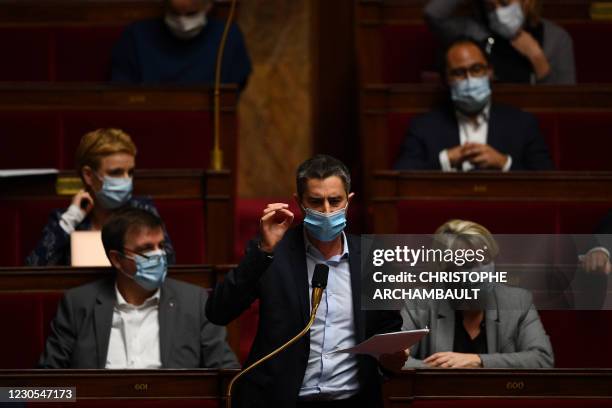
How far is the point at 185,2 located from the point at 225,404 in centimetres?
78

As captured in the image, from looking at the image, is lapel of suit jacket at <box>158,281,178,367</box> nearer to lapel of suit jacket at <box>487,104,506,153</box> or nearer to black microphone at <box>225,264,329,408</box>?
black microphone at <box>225,264,329,408</box>

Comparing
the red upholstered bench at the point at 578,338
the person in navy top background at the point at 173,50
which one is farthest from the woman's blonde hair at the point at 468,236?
the person in navy top background at the point at 173,50

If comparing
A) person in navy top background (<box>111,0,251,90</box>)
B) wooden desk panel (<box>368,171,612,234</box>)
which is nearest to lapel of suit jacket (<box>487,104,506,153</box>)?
wooden desk panel (<box>368,171,612,234</box>)

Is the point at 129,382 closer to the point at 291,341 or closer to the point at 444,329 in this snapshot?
the point at 291,341

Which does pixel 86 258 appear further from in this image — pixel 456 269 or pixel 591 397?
pixel 591 397

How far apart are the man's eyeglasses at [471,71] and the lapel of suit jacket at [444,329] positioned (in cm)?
49

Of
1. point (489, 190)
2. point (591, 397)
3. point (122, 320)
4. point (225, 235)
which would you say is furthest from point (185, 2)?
point (591, 397)

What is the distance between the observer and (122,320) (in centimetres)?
123

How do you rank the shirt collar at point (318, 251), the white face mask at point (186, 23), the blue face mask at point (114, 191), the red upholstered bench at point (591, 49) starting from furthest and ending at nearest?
1. the red upholstered bench at point (591, 49)
2. the white face mask at point (186, 23)
3. the blue face mask at point (114, 191)
4. the shirt collar at point (318, 251)

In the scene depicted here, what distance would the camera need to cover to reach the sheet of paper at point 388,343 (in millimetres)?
910

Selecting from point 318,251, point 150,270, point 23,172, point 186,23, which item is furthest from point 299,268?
point 186,23

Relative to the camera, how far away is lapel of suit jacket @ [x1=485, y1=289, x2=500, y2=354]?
1.17 meters

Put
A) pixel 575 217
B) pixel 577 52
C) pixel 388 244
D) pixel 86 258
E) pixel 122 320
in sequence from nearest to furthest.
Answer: pixel 388 244 < pixel 122 320 < pixel 86 258 < pixel 575 217 < pixel 577 52

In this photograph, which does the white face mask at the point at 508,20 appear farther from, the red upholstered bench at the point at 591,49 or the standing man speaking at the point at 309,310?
the standing man speaking at the point at 309,310
